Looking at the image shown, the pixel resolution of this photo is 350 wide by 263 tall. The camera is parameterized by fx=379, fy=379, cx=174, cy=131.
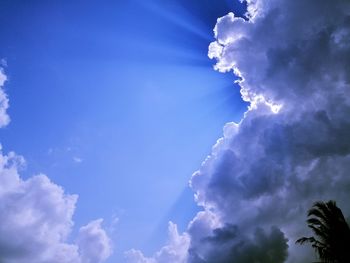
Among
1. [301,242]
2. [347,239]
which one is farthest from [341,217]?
[301,242]

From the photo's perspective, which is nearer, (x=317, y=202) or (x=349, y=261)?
(x=349, y=261)

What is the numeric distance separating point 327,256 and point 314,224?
2.80 meters

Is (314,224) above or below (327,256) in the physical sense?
above

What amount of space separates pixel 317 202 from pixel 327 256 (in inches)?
181

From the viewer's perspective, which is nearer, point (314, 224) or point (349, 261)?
point (349, 261)

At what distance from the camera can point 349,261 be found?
30.8m

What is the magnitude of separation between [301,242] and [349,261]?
4045mm

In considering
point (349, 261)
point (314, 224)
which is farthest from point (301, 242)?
point (349, 261)

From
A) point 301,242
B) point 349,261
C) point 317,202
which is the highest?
point 317,202

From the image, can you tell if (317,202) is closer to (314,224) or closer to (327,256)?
(314,224)

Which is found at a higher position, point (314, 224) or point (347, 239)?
point (314, 224)

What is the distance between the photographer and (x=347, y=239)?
31.4 meters

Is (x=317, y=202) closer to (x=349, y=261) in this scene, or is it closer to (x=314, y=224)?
(x=314, y=224)

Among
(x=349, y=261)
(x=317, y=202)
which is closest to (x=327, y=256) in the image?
Result: (x=349, y=261)
